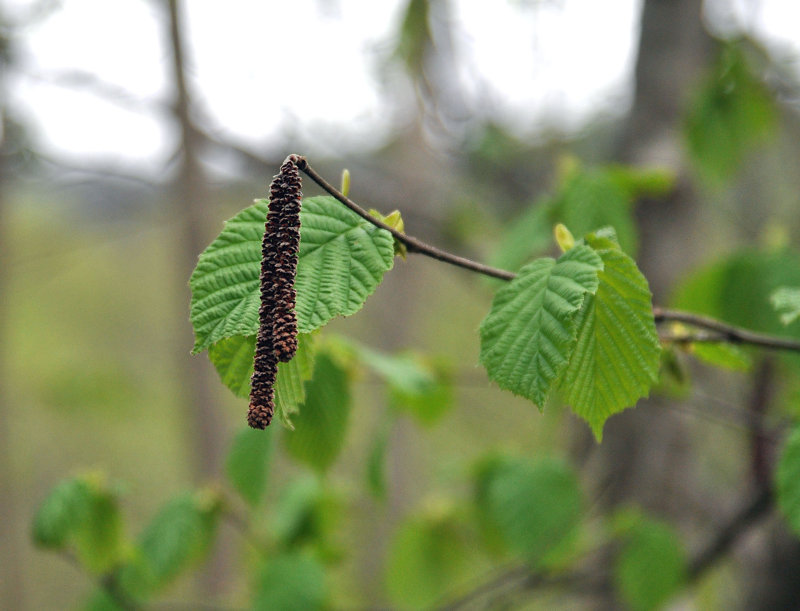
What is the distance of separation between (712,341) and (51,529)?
1653 mm

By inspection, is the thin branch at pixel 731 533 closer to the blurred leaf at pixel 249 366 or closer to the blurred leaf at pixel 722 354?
the blurred leaf at pixel 722 354

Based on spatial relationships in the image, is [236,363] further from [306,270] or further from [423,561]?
[423,561]

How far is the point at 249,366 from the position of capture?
0.90 m

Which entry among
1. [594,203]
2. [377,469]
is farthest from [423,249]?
[377,469]

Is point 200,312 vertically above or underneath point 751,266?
underneath

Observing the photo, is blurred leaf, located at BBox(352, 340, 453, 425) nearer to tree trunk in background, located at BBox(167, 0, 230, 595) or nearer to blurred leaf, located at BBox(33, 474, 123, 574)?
blurred leaf, located at BBox(33, 474, 123, 574)

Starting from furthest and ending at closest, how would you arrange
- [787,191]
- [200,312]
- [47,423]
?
[47,423], [787,191], [200,312]

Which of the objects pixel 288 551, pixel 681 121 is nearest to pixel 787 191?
pixel 681 121

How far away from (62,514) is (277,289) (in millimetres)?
1454

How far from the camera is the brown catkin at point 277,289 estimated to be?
70 centimetres

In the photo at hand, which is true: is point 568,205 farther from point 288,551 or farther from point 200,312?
point 288,551

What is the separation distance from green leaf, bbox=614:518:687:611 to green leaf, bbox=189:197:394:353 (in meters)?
1.66

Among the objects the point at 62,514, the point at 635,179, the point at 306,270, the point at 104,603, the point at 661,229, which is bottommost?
the point at 104,603

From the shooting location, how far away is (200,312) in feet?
2.59
